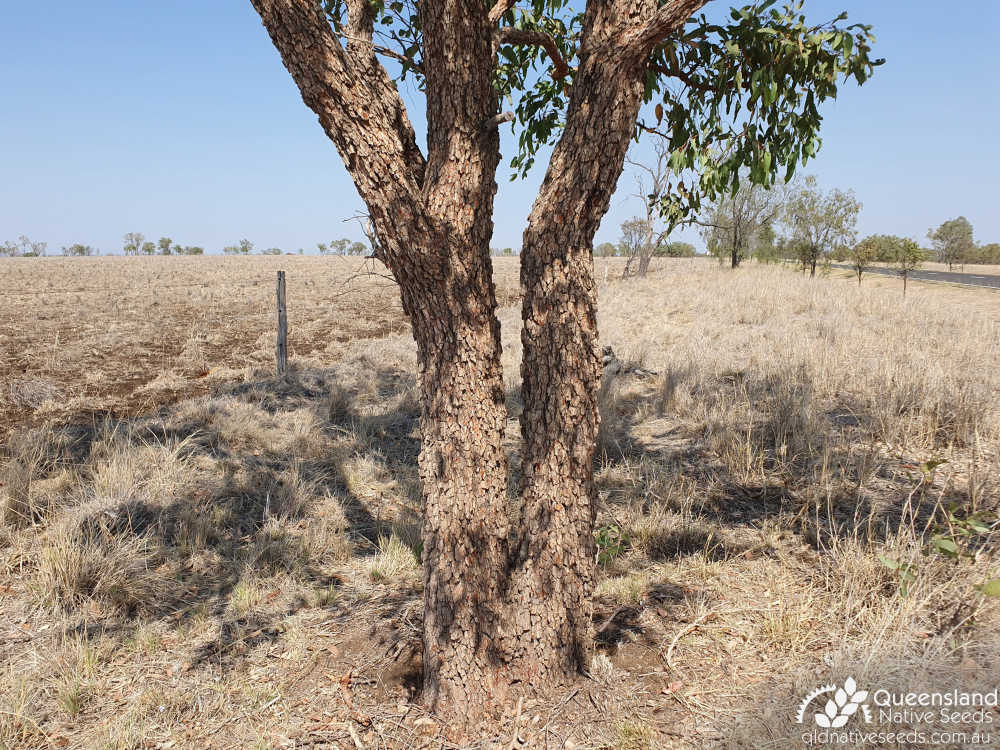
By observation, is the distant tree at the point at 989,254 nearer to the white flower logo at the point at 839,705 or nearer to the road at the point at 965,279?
the road at the point at 965,279

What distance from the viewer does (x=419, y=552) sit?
430 centimetres

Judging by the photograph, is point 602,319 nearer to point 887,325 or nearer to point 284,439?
point 887,325

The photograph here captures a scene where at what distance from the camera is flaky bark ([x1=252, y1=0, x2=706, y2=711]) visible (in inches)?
89.4

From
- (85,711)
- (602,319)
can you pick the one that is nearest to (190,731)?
(85,711)

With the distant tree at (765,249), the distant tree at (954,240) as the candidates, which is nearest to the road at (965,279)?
the distant tree at (765,249)

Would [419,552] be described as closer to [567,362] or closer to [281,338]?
[567,362]

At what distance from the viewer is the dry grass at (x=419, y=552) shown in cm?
264

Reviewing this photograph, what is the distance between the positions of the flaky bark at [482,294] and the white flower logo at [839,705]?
98 centimetres

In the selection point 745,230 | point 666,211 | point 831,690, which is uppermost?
point 745,230

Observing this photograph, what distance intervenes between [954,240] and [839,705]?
6921 centimetres

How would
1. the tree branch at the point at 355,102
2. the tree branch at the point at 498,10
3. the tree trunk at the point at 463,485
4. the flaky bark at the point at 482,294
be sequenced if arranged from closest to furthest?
the tree branch at the point at 355,102 → the flaky bark at the point at 482,294 → the tree trunk at the point at 463,485 → the tree branch at the point at 498,10

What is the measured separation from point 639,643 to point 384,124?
2.80m

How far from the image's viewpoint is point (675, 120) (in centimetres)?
364

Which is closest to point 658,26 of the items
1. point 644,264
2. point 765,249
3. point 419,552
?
point 419,552
